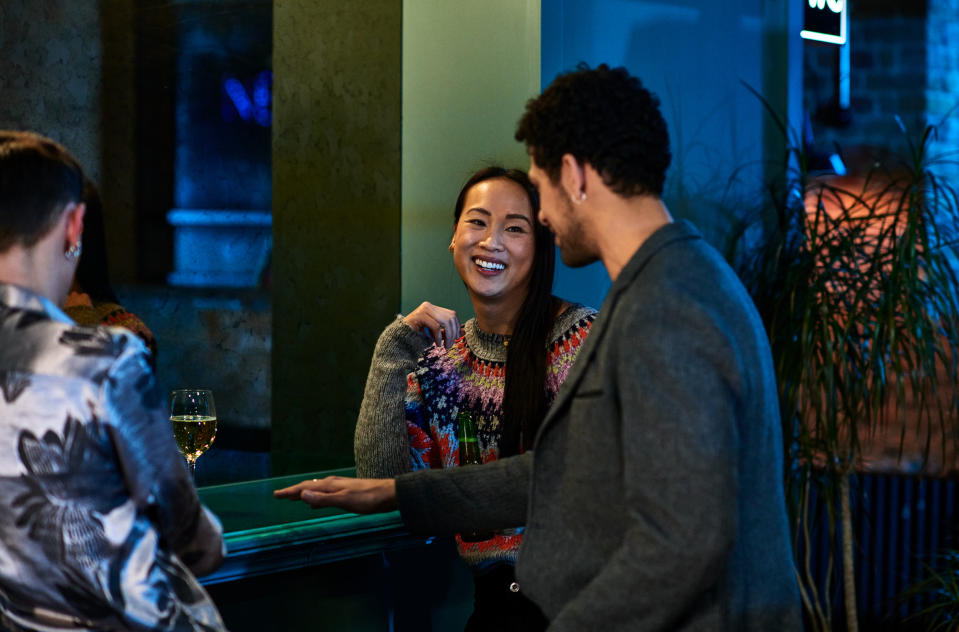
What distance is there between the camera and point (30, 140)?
49.1 inches

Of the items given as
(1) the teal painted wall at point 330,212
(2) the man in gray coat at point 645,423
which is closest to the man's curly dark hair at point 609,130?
(2) the man in gray coat at point 645,423

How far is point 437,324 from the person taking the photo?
2205 millimetres

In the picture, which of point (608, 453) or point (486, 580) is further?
point (486, 580)

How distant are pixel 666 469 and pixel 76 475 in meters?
0.63

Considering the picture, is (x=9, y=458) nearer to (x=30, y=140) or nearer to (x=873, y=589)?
(x=30, y=140)

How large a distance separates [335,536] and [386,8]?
63.1 inches

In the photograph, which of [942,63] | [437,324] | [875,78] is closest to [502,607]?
[437,324]

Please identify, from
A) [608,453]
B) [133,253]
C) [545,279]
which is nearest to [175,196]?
[133,253]

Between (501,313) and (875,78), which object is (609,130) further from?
(875,78)

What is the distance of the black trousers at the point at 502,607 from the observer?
6.34 ft

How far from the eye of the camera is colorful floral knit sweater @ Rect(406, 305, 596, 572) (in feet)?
6.84

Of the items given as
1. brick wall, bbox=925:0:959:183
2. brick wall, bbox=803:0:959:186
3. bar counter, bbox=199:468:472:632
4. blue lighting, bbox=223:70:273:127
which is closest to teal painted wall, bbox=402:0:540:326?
blue lighting, bbox=223:70:273:127

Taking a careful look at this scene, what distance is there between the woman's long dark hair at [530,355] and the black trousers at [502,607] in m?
0.23

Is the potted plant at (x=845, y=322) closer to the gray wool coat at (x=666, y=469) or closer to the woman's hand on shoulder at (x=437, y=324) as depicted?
the woman's hand on shoulder at (x=437, y=324)
